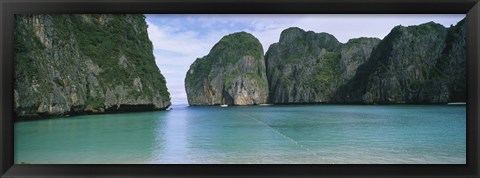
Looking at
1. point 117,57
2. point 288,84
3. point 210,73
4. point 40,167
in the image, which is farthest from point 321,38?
point 40,167

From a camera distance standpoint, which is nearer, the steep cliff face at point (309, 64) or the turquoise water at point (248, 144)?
the turquoise water at point (248, 144)

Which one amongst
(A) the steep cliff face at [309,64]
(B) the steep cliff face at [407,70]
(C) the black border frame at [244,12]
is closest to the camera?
(C) the black border frame at [244,12]

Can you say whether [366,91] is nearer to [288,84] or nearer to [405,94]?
[405,94]

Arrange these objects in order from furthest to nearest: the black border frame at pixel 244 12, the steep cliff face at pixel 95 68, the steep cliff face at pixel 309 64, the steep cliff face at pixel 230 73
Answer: the steep cliff face at pixel 309 64, the steep cliff face at pixel 230 73, the steep cliff face at pixel 95 68, the black border frame at pixel 244 12

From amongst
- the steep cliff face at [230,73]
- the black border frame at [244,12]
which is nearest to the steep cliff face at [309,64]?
the steep cliff face at [230,73]

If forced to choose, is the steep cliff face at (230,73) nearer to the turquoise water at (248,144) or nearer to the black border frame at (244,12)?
the turquoise water at (248,144)

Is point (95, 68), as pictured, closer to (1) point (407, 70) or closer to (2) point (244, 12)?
(2) point (244, 12)
